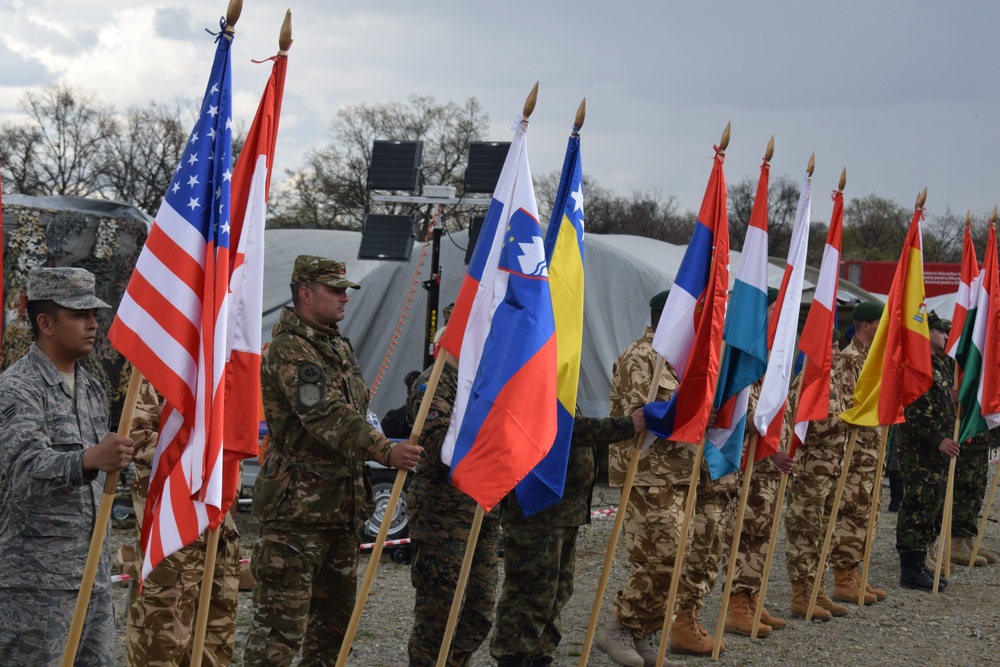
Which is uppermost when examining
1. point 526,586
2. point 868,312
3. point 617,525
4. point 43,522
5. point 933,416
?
point 868,312

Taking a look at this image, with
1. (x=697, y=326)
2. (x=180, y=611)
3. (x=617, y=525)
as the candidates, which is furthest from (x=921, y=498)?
(x=180, y=611)

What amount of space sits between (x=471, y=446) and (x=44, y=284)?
6.29ft

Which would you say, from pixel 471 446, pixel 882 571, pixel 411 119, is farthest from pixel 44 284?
pixel 411 119

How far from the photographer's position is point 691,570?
271 inches

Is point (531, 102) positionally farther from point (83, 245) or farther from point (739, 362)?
point (83, 245)

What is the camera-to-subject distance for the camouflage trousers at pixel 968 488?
1030 cm

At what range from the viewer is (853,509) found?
28.0 ft

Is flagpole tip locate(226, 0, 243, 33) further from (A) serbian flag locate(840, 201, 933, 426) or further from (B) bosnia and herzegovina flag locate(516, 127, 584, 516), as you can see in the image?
(A) serbian flag locate(840, 201, 933, 426)

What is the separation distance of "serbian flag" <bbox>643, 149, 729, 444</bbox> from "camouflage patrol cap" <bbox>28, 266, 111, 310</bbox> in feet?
9.65

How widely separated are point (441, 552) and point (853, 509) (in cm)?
450

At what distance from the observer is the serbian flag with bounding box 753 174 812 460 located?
7020 millimetres

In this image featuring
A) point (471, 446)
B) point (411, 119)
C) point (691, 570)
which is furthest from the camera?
point (411, 119)

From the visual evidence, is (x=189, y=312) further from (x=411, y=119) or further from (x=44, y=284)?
(x=411, y=119)

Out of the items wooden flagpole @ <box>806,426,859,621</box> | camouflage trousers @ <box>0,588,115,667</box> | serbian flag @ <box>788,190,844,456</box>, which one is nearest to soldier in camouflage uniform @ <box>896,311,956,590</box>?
wooden flagpole @ <box>806,426,859,621</box>
